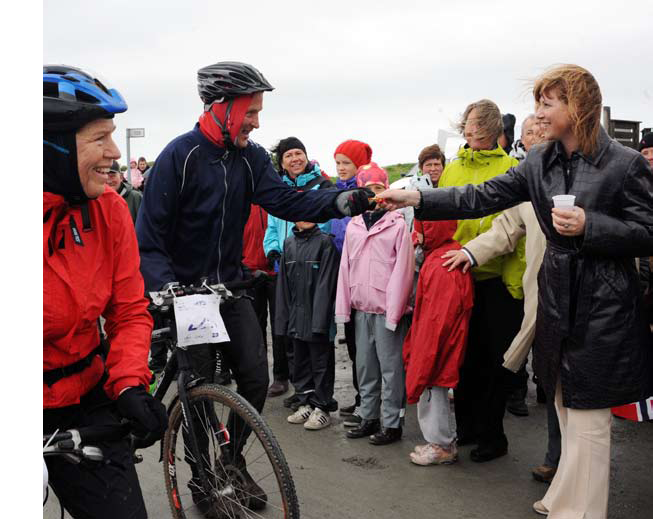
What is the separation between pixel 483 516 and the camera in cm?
433

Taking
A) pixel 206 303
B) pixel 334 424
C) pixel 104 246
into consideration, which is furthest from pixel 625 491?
pixel 104 246

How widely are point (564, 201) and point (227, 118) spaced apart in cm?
181

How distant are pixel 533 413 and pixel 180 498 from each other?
11.3ft

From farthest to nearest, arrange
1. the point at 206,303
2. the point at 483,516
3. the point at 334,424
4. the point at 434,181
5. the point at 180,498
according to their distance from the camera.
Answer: the point at 434,181 < the point at 334,424 < the point at 483,516 < the point at 180,498 < the point at 206,303

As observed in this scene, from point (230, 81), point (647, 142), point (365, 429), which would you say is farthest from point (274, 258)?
point (647, 142)

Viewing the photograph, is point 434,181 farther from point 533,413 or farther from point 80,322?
point 80,322

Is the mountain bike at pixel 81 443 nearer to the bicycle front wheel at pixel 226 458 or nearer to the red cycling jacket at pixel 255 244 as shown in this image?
the bicycle front wheel at pixel 226 458

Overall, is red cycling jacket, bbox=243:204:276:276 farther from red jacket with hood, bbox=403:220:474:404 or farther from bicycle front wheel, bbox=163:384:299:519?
bicycle front wheel, bbox=163:384:299:519

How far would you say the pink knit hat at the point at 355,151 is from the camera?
22.6ft

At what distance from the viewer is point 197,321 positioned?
3.55m

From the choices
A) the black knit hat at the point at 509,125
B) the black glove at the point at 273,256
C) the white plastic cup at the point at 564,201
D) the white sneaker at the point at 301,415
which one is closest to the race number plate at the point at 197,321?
the white plastic cup at the point at 564,201

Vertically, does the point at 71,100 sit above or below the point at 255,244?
above

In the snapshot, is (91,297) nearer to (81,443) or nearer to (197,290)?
(81,443)

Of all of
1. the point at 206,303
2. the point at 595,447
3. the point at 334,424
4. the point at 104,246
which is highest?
the point at 104,246
